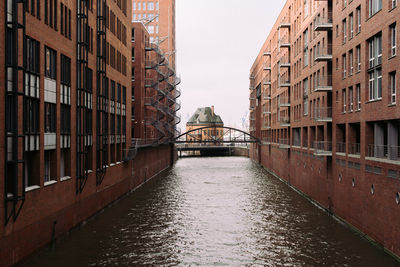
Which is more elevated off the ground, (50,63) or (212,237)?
(50,63)

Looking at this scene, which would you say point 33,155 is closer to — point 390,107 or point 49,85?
point 49,85

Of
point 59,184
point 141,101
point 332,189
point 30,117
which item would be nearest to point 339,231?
point 332,189

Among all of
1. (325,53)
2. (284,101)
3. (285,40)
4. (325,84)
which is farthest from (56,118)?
(285,40)

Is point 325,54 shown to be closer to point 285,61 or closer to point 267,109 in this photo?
point 285,61

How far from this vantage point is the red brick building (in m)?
15.5

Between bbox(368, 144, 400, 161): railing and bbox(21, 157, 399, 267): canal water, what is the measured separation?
4251 mm

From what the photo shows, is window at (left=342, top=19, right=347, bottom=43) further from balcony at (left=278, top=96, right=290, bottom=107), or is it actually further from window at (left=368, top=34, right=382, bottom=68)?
balcony at (left=278, top=96, right=290, bottom=107)

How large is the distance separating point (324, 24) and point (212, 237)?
16.7 metres

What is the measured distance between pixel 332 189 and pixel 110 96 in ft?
57.0

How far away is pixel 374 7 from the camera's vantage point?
21.4 metres

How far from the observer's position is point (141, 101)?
47500mm

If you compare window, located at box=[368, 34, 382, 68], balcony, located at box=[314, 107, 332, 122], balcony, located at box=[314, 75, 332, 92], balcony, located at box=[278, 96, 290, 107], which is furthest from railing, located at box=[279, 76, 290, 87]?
window, located at box=[368, 34, 382, 68]

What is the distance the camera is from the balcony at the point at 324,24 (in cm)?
2875

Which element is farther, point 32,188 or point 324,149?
point 324,149
